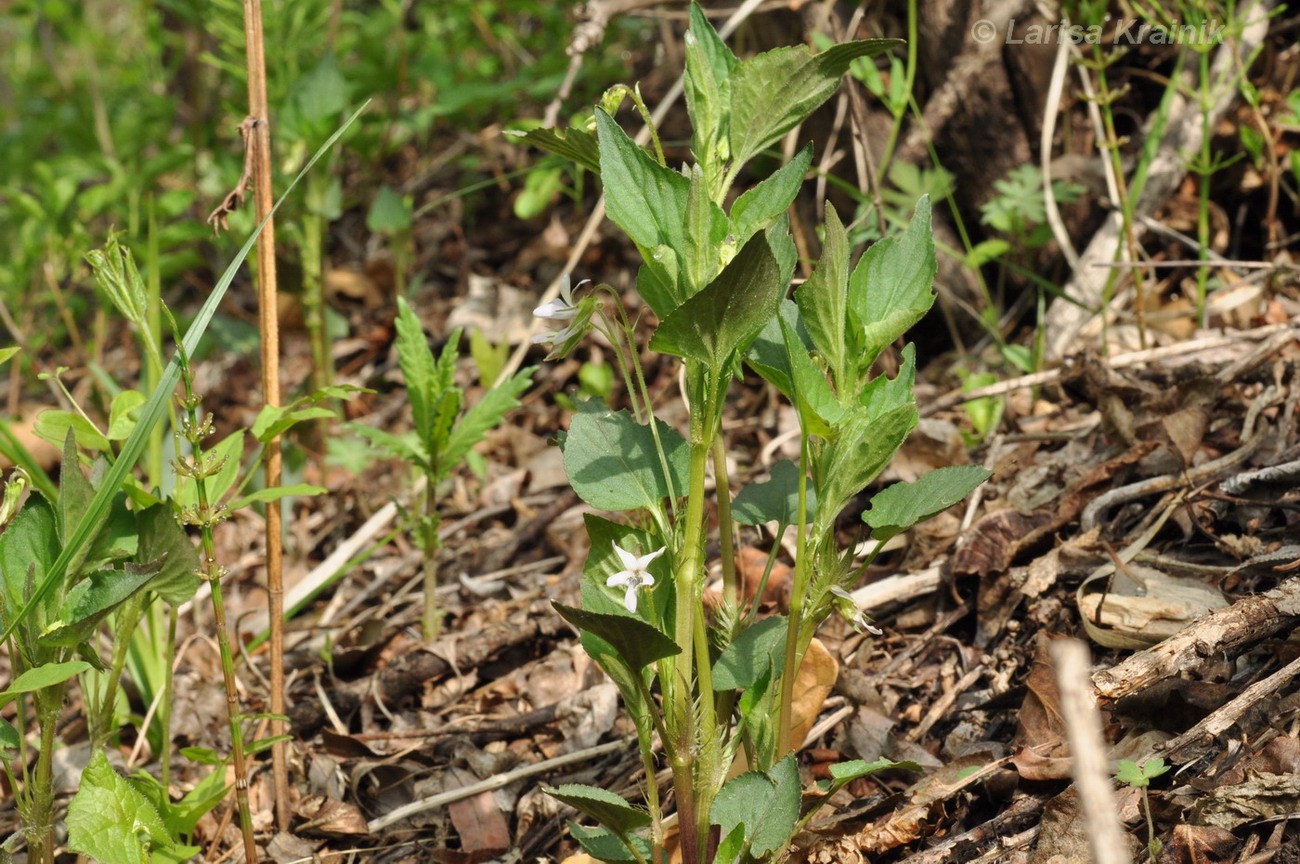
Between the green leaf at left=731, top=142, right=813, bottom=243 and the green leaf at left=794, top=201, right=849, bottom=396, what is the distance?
0.18 ft

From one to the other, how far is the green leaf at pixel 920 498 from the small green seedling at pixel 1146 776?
1.44 feet

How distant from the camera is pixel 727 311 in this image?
46.9 inches

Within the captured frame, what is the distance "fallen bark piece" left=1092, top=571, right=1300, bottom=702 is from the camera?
1.49m

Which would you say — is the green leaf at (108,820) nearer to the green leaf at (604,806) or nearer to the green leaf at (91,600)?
the green leaf at (91,600)

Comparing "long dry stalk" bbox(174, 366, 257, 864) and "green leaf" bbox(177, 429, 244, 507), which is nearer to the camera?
"long dry stalk" bbox(174, 366, 257, 864)

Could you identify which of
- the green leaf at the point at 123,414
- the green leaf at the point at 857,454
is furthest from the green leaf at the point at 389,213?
the green leaf at the point at 857,454

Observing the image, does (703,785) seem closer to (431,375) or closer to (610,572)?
(610,572)

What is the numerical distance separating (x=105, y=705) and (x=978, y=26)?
263 centimetres

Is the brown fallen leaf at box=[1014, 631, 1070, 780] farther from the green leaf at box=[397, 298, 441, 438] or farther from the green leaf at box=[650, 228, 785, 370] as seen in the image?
the green leaf at box=[397, 298, 441, 438]

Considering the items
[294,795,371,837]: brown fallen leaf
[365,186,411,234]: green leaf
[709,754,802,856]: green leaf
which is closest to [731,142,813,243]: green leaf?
[709,754,802,856]: green leaf

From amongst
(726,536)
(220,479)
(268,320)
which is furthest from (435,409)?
(726,536)

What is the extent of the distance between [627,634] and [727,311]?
1.26 feet

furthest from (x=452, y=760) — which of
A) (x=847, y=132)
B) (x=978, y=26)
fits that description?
(x=978, y=26)

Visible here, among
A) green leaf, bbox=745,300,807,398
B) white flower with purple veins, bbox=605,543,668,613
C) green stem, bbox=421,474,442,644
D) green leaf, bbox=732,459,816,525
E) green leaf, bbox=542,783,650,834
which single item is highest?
green leaf, bbox=745,300,807,398
